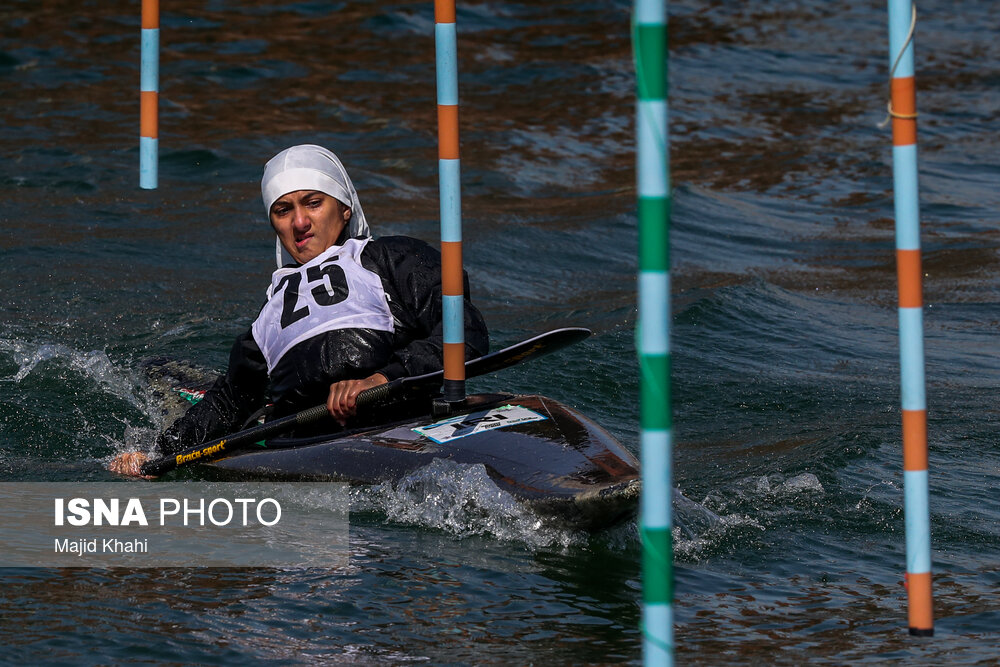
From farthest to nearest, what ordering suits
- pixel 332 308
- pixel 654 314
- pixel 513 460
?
1. pixel 332 308
2. pixel 513 460
3. pixel 654 314

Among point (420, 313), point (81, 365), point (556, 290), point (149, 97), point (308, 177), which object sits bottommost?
point (81, 365)

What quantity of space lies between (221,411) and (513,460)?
1.62 m

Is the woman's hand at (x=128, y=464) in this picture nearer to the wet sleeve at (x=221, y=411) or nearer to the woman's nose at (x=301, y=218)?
the wet sleeve at (x=221, y=411)

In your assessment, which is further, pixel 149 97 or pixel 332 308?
pixel 149 97

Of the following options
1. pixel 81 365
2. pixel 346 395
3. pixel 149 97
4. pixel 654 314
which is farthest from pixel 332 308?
pixel 654 314

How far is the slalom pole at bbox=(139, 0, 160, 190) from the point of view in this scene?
21.0 feet

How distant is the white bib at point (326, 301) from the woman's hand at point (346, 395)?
26 cm

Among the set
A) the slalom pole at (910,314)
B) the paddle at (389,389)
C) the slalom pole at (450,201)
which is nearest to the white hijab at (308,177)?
the slalom pole at (450,201)

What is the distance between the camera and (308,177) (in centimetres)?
538

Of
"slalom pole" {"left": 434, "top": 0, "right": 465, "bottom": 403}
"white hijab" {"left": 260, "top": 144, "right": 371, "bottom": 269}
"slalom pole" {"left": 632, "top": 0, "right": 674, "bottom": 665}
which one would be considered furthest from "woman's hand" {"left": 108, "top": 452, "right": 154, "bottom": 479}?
"slalom pole" {"left": 632, "top": 0, "right": 674, "bottom": 665}

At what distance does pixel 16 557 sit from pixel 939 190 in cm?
1049

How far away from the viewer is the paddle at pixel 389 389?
4.81 m

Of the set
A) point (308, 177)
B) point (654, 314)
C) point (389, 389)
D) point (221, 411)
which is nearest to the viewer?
point (654, 314)

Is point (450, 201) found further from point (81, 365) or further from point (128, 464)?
point (81, 365)
